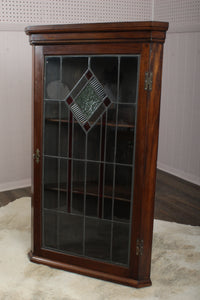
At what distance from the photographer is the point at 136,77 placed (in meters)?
2.25

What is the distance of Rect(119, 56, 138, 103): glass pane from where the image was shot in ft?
7.36

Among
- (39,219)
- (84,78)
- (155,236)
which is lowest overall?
(155,236)

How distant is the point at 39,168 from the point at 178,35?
11.9ft

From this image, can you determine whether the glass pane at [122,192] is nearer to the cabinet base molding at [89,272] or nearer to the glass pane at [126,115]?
the glass pane at [126,115]

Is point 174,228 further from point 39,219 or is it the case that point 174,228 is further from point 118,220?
point 39,219

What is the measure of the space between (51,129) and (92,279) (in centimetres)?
114

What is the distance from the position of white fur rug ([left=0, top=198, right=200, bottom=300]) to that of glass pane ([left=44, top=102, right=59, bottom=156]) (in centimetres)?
91

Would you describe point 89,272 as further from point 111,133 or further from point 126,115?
point 126,115

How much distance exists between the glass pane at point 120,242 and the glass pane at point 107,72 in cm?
90

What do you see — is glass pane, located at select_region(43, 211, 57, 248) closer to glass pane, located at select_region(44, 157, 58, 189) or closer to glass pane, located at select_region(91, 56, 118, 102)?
glass pane, located at select_region(44, 157, 58, 189)

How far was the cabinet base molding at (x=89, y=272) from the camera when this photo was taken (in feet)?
8.14

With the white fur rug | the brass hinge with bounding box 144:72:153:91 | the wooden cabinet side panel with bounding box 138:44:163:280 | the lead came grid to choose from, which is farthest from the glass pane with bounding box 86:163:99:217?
the brass hinge with bounding box 144:72:153:91

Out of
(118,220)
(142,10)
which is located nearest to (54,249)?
(118,220)

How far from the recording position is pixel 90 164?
248 centimetres
